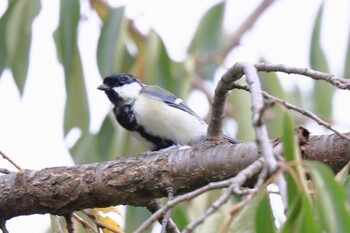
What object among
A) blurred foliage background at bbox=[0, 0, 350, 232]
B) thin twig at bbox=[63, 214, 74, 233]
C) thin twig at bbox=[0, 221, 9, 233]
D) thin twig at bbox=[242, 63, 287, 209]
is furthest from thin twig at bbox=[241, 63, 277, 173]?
blurred foliage background at bbox=[0, 0, 350, 232]

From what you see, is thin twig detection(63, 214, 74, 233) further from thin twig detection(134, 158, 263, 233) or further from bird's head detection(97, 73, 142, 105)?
bird's head detection(97, 73, 142, 105)

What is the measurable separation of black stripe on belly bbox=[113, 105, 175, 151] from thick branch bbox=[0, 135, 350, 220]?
967 mm

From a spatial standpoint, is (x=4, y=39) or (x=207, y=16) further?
(x=207, y=16)

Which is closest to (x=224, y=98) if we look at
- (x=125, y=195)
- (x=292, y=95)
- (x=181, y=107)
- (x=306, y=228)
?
(x=125, y=195)

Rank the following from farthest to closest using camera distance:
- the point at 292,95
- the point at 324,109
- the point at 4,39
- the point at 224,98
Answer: the point at 292,95
the point at 324,109
the point at 4,39
the point at 224,98

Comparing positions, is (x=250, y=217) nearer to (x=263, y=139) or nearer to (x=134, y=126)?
(x=263, y=139)

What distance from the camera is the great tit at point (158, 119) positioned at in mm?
3471

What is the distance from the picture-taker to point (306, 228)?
4.54 ft

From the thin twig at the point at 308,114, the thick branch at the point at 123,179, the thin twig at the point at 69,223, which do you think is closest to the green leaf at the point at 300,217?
the thin twig at the point at 308,114

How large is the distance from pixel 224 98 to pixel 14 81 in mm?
1621

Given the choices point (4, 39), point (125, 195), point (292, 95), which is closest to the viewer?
point (125, 195)

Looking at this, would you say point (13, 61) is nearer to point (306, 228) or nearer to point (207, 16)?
point (207, 16)

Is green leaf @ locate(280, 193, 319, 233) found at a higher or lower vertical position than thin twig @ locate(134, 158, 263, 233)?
lower

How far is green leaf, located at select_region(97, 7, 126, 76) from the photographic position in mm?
3627
